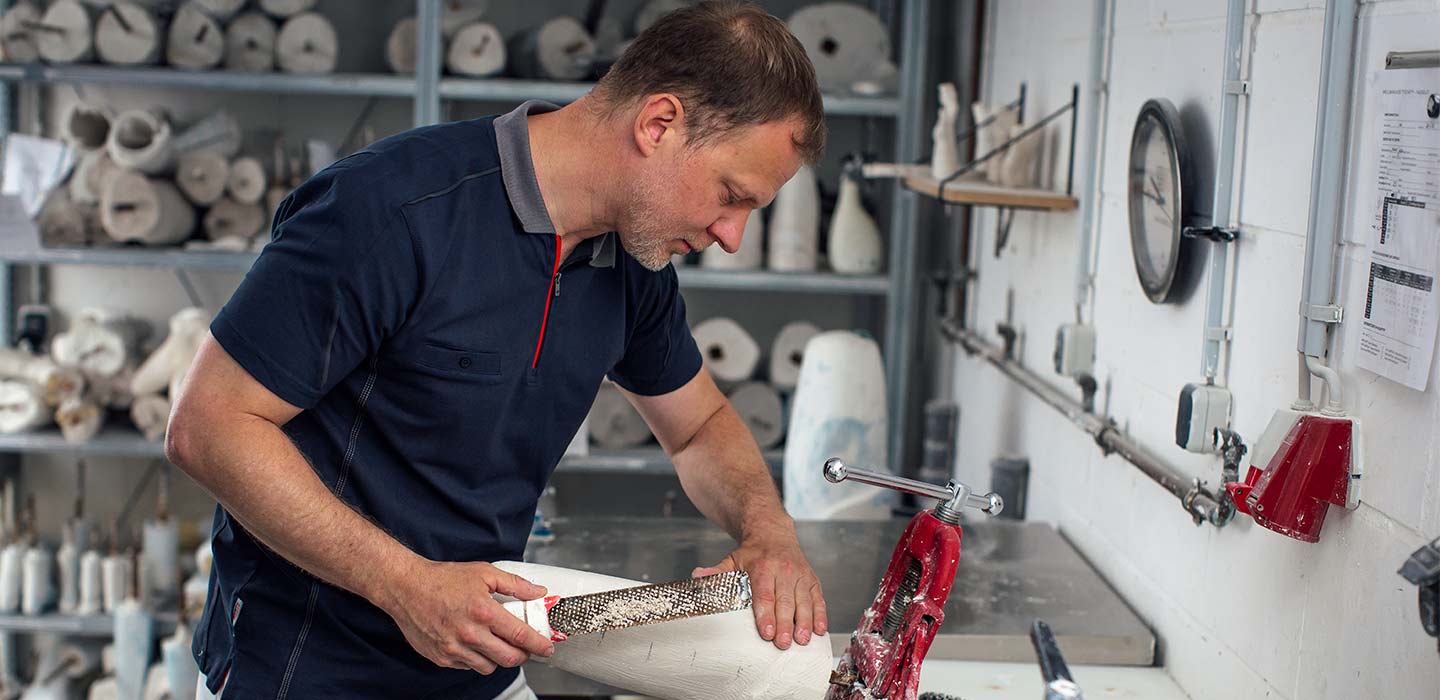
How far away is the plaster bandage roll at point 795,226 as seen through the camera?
3.37 metres

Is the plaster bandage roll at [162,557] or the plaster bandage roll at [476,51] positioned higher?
the plaster bandage roll at [476,51]

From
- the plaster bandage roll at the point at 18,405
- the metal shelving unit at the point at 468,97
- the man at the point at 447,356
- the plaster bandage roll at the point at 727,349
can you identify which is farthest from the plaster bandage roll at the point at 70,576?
the man at the point at 447,356

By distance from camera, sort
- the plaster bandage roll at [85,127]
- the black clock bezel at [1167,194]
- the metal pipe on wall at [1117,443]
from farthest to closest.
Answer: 1. the plaster bandage roll at [85,127]
2. the black clock bezel at [1167,194]
3. the metal pipe on wall at [1117,443]

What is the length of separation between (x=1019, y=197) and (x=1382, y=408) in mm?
1036

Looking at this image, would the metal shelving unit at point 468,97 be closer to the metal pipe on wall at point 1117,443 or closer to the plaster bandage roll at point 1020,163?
the metal pipe on wall at point 1117,443

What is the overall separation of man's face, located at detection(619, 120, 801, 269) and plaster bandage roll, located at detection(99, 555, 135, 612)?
104 inches

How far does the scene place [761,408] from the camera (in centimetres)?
354

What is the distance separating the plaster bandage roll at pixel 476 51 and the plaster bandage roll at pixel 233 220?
0.69 meters

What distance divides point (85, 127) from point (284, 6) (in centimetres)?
66

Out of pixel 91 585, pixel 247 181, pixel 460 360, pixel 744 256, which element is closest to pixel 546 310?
pixel 460 360

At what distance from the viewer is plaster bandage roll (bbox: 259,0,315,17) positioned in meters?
3.39

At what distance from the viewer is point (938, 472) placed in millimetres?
2793

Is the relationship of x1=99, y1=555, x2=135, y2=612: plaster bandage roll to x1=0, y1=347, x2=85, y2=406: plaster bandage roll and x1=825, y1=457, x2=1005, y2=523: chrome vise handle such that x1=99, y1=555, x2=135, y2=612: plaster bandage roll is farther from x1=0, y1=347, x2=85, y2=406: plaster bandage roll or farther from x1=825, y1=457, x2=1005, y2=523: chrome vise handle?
x1=825, y1=457, x2=1005, y2=523: chrome vise handle

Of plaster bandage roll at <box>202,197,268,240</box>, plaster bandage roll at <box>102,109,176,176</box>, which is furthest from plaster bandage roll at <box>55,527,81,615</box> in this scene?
plaster bandage roll at <box>102,109,176,176</box>
